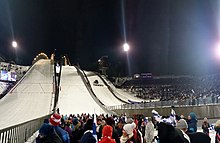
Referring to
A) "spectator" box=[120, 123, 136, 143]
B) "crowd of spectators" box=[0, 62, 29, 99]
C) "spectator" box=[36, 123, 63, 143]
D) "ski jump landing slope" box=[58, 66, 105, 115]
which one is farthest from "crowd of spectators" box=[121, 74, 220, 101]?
"spectator" box=[36, 123, 63, 143]

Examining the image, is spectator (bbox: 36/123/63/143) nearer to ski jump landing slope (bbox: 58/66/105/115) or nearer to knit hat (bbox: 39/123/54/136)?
knit hat (bbox: 39/123/54/136)

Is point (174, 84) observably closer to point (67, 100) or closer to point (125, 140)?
point (67, 100)

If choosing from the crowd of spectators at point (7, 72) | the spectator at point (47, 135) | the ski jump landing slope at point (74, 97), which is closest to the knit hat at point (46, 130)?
the spectator at point (47, 135)

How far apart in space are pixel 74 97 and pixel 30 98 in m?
5.97

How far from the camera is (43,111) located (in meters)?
32.5

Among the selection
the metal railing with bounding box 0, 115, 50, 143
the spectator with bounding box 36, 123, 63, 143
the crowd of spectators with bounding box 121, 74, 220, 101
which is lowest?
the metal railing with bounding box 0, 115, 50, 143

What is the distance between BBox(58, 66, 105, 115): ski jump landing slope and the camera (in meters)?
36.2

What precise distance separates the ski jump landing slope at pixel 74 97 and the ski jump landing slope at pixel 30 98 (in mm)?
A: 1690

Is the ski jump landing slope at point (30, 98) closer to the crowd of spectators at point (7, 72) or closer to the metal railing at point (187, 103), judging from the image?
the crowd of spectators at point (7, 72)

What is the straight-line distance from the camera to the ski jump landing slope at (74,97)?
36156mm

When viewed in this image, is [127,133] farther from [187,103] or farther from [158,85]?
[158,85]

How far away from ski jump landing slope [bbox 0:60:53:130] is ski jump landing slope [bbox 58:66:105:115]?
66.5 inches

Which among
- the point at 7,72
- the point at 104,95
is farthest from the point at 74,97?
→ the point at 7,72

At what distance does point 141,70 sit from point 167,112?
5977 centimetres
